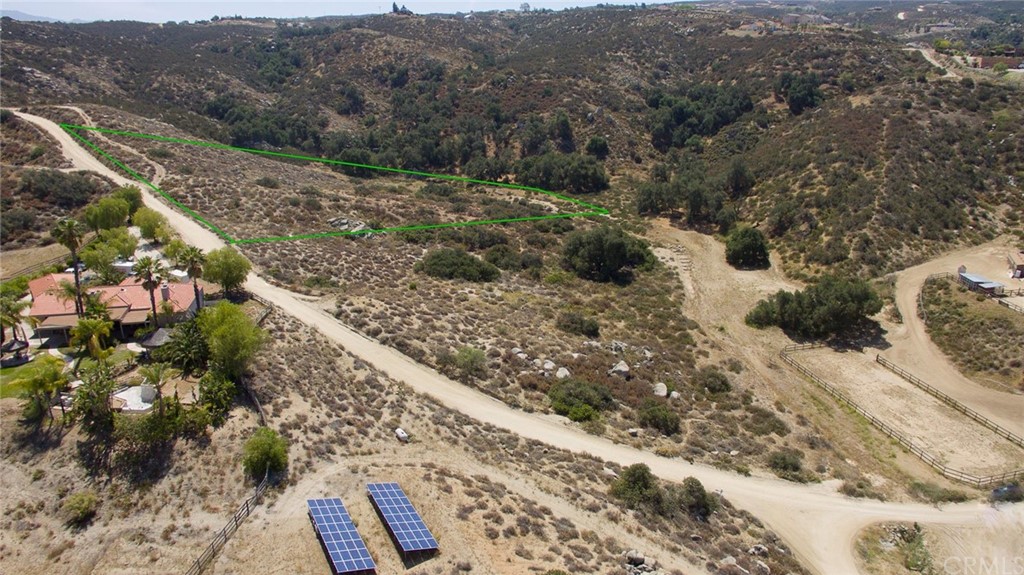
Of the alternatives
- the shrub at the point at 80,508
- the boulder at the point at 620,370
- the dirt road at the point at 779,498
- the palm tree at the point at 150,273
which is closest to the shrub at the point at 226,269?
the palm tree at the point at 150,273

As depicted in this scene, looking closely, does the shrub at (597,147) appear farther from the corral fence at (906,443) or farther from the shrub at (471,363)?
the shrub at (471,363)

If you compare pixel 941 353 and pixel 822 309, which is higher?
pixel 822 309

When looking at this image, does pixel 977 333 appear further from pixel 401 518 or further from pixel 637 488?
pixel 401 518

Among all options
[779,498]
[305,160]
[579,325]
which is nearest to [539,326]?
[579,325]

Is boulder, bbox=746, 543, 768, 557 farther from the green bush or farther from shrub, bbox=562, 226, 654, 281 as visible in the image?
shrub, bbox=562, 226, 654, 281

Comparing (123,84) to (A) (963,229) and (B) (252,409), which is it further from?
(A) (963,229)

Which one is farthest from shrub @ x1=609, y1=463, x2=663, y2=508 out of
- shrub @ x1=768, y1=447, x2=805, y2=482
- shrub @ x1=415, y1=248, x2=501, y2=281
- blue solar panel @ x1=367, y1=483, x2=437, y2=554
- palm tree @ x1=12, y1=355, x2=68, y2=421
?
shrub @ x1=415, y1=248, x2=501, y2=281
